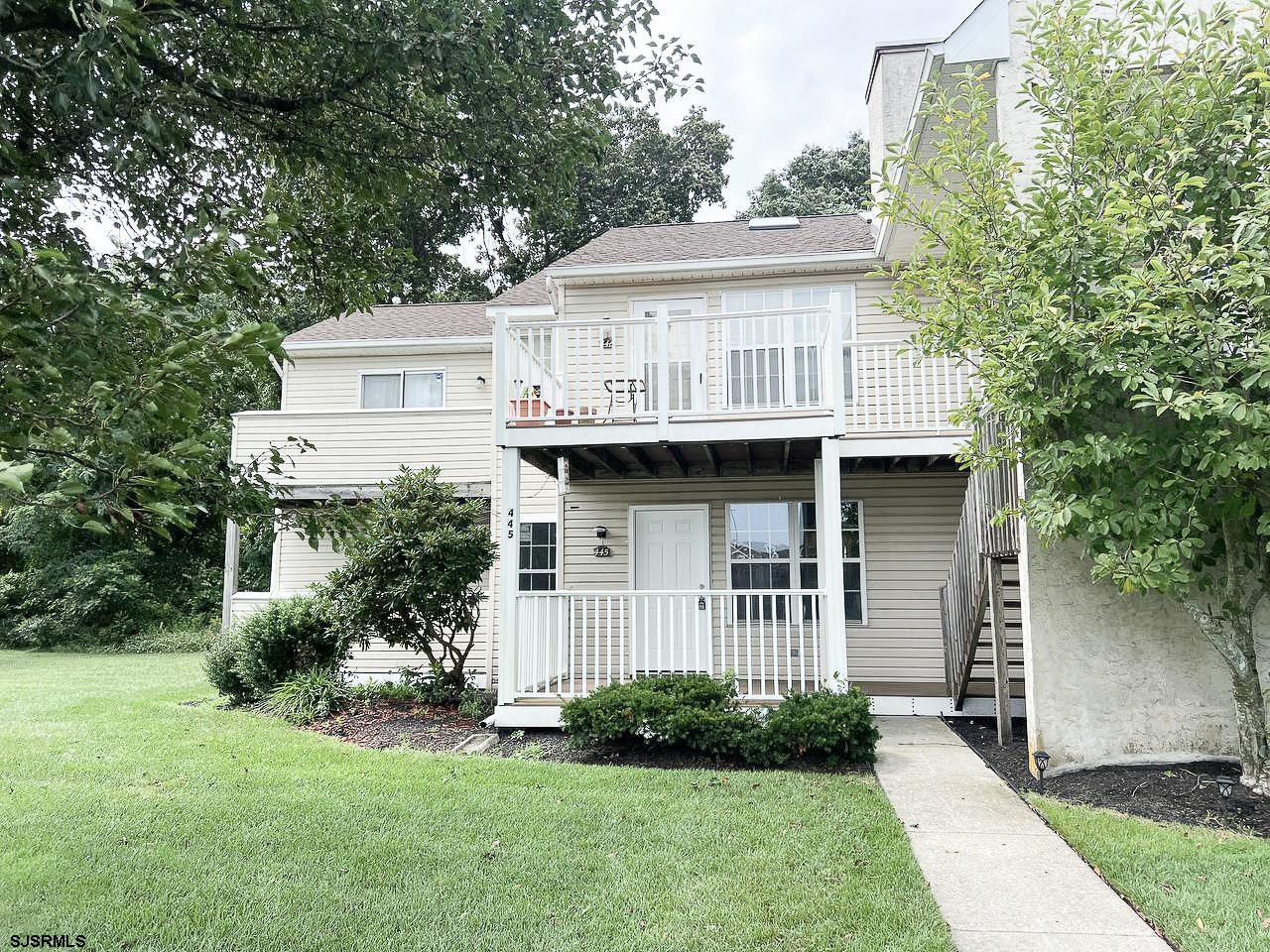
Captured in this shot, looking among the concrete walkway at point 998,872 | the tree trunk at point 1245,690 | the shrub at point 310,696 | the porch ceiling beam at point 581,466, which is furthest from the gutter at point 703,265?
the concrete walkway at point 998,872

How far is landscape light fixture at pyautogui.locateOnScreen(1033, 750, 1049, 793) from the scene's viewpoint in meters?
6.04

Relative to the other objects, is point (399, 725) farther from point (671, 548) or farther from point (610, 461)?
point (671, 548)

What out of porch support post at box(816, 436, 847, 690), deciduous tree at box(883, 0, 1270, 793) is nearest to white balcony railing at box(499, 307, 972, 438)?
porch support post at box(816, 436, 847, 690)

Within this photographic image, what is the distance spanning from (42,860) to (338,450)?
853 centimetres

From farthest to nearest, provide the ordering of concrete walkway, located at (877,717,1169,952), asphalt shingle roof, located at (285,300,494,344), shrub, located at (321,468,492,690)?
asphalt shingle roof, located at (285,300,494,344) < shrub, located at (321,468,492,690) < concrete walkway, located at (877,717,1169,952)

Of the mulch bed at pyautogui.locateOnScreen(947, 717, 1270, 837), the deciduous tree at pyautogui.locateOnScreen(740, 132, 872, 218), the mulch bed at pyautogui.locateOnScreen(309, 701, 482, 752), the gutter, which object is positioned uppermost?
the deciduous tree at pyautogui.locateOnScreen(740, 132, 872, 218)

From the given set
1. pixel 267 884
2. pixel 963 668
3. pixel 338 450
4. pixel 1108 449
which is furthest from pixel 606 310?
pixel 267 884

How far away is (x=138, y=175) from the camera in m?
4.59

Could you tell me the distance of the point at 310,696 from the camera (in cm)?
948

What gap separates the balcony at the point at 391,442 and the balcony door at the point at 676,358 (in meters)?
Result: 3.63

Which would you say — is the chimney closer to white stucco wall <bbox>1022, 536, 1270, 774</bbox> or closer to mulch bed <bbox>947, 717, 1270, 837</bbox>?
white stucco wall <bbox>1022, 536, 1270, 774</bbox>

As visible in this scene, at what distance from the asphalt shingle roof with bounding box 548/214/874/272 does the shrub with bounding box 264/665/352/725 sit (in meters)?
6.12

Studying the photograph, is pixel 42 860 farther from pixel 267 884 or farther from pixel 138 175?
pixel 138 175
